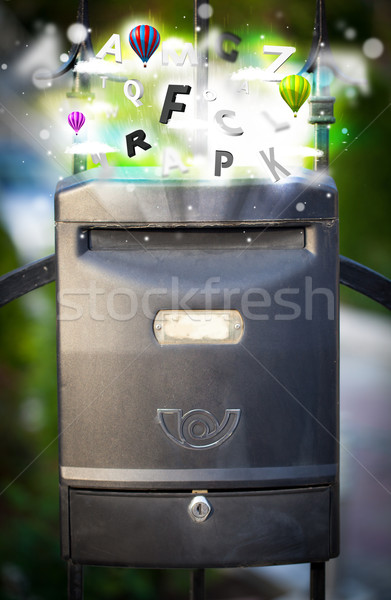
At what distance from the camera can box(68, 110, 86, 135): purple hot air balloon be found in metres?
1.13

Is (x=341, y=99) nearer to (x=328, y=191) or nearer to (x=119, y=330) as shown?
(x=328, y=191)

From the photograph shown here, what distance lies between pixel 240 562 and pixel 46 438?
1351mm

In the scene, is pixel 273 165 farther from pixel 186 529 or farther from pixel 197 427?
pixel 186 529

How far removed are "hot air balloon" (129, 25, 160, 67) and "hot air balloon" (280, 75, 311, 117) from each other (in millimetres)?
244

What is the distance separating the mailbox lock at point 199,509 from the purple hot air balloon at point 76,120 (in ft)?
2.22

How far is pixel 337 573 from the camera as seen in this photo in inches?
116

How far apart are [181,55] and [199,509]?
2.57ft

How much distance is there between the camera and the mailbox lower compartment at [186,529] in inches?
38.8

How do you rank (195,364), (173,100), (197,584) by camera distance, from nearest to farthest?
(195,364), (173,100), (197,584)

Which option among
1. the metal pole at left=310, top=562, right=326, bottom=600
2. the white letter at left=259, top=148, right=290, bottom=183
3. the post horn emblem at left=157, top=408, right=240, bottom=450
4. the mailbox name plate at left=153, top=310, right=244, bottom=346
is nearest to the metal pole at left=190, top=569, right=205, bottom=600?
the metal pole at left=310, top=562, right=326, bottom=600

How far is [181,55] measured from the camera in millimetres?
1128

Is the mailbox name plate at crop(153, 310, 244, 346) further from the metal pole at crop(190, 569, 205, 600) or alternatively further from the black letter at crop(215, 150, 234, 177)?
the metal pole at crop(190, 569, 205, 600)

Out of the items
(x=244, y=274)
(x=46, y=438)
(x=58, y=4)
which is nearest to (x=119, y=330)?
(x=244, y=274)

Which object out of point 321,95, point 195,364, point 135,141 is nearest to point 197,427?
point 195,364
